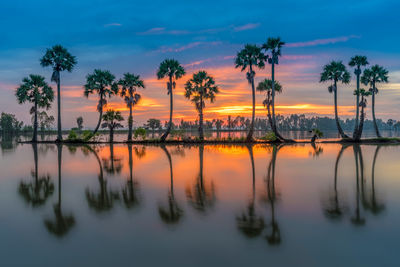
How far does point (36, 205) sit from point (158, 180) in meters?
5.48

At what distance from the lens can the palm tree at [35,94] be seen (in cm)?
4759

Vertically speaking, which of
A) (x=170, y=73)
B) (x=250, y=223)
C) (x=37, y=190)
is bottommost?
(x=37, y=190)

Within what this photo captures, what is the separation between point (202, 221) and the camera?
705 centimetres

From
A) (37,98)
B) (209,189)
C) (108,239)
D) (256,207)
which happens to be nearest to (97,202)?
(108,239)

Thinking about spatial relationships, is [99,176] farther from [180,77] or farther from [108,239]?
[180,77]

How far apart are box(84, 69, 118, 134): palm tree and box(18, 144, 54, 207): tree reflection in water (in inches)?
1381

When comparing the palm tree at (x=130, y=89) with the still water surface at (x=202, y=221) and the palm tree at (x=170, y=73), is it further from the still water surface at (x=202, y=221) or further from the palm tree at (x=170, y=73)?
the still water surface at (x=202, y=221)

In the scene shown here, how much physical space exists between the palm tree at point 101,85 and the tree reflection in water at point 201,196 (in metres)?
39.8

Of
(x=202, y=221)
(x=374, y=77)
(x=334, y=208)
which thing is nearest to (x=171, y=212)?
(x=202, y=221)

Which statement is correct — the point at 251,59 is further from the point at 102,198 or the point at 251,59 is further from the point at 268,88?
the point at 102,198

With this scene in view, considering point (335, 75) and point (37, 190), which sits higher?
point (335, 75)

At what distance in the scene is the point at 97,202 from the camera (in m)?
9.10

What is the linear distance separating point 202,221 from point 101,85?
149 feet

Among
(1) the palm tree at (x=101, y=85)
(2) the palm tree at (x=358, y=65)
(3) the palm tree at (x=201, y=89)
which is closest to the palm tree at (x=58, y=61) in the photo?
(1) the palm tree at (x=101, y=85)
